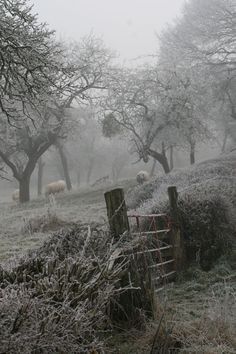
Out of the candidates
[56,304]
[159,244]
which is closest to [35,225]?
[159,244]

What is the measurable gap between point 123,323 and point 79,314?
79.8 inches

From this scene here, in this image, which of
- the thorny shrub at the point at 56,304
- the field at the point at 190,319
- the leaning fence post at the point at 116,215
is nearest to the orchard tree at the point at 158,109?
the field at the point at 190,319

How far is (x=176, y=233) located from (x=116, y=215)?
4798 mm

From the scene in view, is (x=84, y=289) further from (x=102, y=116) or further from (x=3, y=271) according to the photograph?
(x=102, y=116)

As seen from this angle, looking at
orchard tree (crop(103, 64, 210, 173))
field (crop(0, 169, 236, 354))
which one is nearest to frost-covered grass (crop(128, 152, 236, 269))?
field (crop(0, 169, 236, 354))

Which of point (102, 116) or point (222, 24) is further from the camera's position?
point (102, 116)

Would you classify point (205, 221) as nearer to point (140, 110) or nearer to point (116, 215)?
point (116, 215)

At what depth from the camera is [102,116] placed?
3125 centimetres

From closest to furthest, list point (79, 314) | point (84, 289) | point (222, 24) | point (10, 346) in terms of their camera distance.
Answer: point (10, 346)
point (79, 314)
point (84, 289)
point (222, 24)

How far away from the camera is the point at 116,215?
6.45m

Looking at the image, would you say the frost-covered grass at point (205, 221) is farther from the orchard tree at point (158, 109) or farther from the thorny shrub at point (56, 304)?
the orchard tree at point (158, 109)

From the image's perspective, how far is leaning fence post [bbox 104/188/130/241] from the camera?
6.46 m

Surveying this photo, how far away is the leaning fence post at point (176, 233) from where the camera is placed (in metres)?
10.8

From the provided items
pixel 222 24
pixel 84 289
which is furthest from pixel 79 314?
pixel 222 24
